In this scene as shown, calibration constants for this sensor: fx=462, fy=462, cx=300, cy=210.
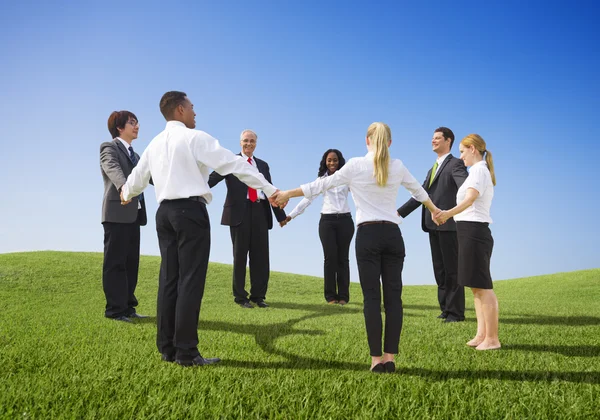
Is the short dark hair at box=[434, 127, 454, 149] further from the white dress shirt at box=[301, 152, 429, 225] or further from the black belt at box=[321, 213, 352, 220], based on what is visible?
the white dress shirt at box=[301, 152, 429, 225]

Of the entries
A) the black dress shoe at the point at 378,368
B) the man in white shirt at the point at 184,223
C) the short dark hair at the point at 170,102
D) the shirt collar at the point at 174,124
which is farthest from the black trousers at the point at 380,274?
the short dark hair at the point at 170,102

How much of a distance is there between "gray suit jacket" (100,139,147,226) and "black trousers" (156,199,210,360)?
109 inches

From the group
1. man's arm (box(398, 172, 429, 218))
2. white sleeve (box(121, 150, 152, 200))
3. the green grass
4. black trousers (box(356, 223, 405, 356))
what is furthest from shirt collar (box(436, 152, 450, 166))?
white sleeve (box(121, 150, 152, 200))

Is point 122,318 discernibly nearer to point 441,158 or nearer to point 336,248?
point 336,248

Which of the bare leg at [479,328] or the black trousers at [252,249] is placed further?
the black trousers at [252,249]

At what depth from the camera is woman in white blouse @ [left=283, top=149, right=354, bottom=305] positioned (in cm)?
988

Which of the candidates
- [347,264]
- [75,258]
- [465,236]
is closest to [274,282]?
[347,264]

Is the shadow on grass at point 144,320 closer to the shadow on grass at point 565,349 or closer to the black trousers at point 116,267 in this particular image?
the black trousers at point 116,267

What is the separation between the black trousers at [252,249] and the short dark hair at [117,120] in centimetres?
285

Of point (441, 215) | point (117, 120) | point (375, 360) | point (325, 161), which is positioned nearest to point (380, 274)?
point (375, 360)

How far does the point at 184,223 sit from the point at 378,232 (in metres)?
1.77

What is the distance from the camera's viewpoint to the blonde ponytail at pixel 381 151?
4.16 metres

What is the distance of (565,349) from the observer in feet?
17.1

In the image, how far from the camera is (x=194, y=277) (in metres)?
4.30
